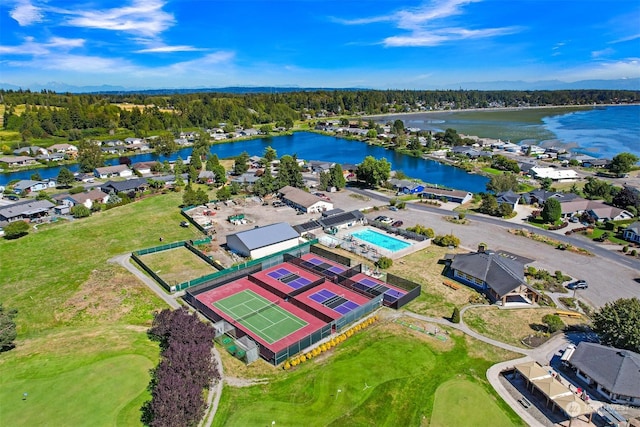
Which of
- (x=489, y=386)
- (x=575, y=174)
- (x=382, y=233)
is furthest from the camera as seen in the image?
(x=575, y=174)

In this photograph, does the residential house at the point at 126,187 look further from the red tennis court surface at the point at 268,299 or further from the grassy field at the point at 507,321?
the grassy field at the point at 507,321

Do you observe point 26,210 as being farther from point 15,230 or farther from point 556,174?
point 556,174

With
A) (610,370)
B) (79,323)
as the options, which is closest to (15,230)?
(79,323)

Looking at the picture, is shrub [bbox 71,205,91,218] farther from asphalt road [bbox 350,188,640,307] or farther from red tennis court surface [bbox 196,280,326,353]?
asphalt road [bbox 350,188,640,307]

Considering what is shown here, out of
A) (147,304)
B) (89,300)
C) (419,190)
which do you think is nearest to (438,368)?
(147,304)

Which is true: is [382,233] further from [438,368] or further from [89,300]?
[89,300]

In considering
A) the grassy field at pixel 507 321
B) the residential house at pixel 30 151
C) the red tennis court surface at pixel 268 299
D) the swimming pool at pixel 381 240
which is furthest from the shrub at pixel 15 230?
the residential house at pixel 30 151

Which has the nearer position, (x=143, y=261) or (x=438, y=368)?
(x=438, y=368)
